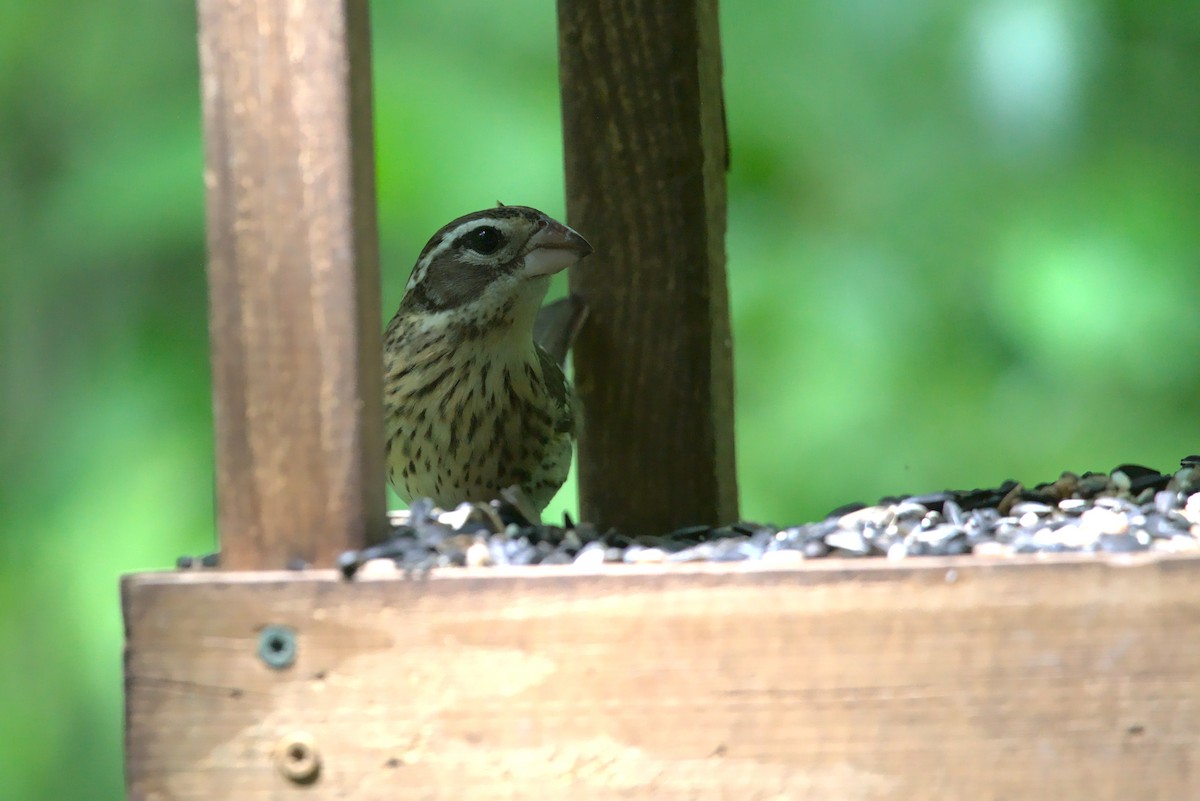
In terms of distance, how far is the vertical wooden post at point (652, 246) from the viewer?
8.32 ft

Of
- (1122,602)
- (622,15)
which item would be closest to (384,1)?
(622,15)

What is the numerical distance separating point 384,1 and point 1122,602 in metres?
3.58

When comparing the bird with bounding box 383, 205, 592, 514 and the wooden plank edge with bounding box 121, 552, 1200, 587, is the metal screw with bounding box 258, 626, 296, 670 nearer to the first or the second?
the wooden plank edge with bounding box 121, 552, 1200, 587

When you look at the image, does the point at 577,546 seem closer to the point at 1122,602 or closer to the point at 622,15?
the point at 1122,602

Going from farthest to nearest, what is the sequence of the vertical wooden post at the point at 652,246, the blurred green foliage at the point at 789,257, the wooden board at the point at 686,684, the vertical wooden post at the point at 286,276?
the blurred green foliage at the point at 789,257 < the vertical wooden post at the point at 652,246 < the vertical wooden post at the point at 286,276 < the wooden board at the point at 686,684

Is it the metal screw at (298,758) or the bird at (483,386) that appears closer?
the metal screw at (298,758)

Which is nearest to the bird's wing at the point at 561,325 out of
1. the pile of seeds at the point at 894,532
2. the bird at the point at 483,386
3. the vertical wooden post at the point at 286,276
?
the bird at the point at 483,386

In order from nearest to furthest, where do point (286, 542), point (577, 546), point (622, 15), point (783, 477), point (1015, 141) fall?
point (286, 542), point (577, 546), point (622, 15), point (783, 477), point (1015, 141)

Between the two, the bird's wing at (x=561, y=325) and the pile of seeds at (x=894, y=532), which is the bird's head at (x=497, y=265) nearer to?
the bird's wing at (x=561, y=325)

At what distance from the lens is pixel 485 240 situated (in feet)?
8.43

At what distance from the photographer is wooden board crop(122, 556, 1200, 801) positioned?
139 centimetres

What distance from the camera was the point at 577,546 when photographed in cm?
167

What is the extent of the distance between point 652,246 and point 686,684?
4.21ft

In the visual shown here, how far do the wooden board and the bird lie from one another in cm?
111
